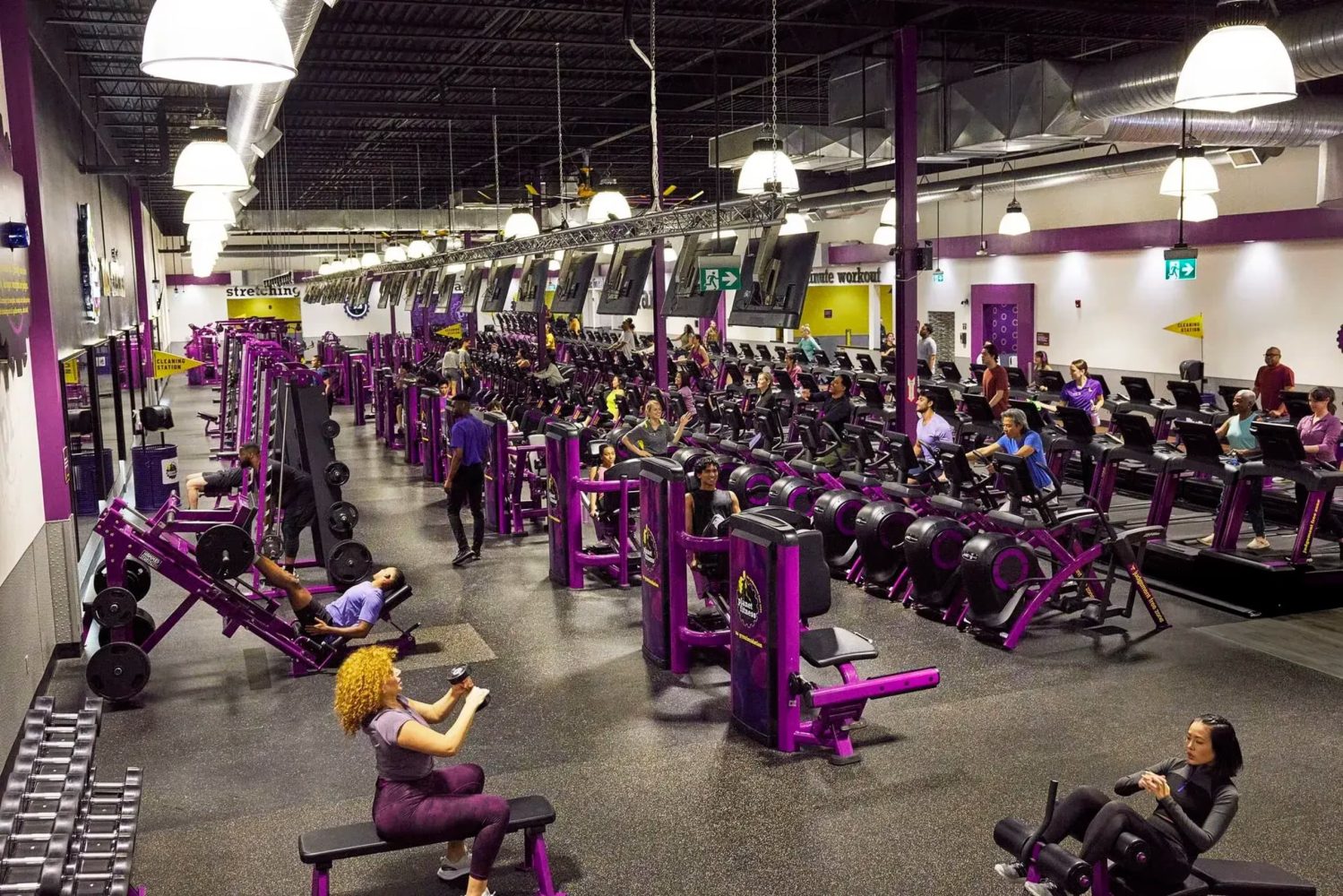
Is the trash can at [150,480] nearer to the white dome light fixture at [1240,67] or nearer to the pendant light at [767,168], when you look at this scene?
the pendant light at [767,168]

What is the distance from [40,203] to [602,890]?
246 inches

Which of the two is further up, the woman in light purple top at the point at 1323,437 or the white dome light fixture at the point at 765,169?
the white dome light fixture at the point at 765,169

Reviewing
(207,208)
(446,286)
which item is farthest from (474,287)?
(207,208)

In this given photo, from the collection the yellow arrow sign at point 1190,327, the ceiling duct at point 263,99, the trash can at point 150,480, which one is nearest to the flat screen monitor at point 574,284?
the ceiling duct at point 263,99

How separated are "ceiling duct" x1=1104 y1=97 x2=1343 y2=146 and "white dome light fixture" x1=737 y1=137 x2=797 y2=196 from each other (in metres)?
3.60

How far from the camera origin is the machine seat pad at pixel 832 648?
6.06 meters

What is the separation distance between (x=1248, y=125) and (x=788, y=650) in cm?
843

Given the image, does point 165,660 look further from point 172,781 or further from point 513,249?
point 513,249

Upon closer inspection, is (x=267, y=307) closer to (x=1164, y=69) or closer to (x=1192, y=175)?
(x=1192, y=175)

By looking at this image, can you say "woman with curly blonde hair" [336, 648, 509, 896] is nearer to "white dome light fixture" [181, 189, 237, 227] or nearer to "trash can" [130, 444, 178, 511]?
"white dome light fixture" [181, 189, 237, 227]

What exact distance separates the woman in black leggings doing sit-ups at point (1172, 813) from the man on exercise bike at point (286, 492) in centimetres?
759

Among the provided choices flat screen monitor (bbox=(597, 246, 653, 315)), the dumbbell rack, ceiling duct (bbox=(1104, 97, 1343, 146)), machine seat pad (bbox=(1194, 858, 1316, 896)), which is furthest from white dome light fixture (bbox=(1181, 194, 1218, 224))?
the dumbbell rack

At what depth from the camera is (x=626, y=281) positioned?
40.8 ft

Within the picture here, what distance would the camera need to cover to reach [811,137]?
45.6ft
